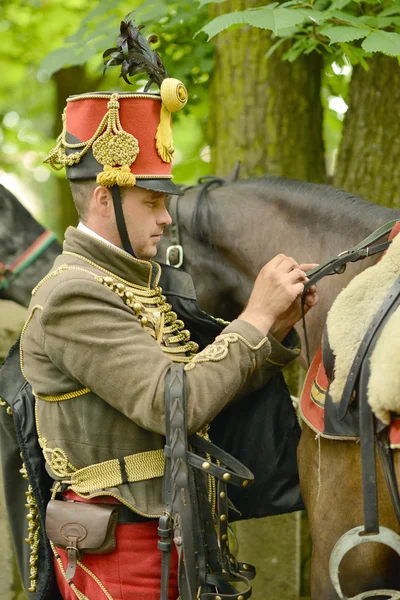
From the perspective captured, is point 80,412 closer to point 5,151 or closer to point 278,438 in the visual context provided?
point 278,438

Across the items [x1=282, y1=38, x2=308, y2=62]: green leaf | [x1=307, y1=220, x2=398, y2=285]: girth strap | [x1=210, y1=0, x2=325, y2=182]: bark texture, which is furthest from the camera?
[x1=210, y1=0, x2=325, y2=182]: bark texture

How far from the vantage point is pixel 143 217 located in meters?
2.29

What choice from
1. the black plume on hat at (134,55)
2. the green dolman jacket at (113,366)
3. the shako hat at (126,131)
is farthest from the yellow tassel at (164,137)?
the green dolman jacket at (113,366)

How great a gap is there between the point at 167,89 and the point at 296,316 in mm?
771

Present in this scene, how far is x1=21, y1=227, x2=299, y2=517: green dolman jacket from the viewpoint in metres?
2.11

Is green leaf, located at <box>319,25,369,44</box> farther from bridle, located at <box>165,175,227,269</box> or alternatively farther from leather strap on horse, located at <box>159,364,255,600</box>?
leather strap on horse, located at <box>159,364,255,600</box>

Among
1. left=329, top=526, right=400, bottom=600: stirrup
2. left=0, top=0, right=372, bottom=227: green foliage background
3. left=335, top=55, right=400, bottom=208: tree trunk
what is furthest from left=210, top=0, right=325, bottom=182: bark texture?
left=329, top=526, right=400, bottom=600: stirrup

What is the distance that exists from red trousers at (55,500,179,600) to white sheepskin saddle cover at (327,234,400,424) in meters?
0.74

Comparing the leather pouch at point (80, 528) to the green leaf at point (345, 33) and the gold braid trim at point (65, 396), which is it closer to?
the gold braid trim at point (65, 396)

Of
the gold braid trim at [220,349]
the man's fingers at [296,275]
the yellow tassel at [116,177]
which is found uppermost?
the yellow tassel at [116,177]

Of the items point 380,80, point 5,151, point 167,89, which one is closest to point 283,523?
point 380,80

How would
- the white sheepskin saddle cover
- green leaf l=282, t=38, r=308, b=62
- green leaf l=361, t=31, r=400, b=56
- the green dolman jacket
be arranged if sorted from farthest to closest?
green leaf l=282, t=38, r=308, b=62 → green leaf l=361, t=31, r=400, b=56 → the green dolman jacket → the white sheepskin saddle cover

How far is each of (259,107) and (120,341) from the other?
2.19 meters

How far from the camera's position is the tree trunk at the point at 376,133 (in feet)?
12.6
